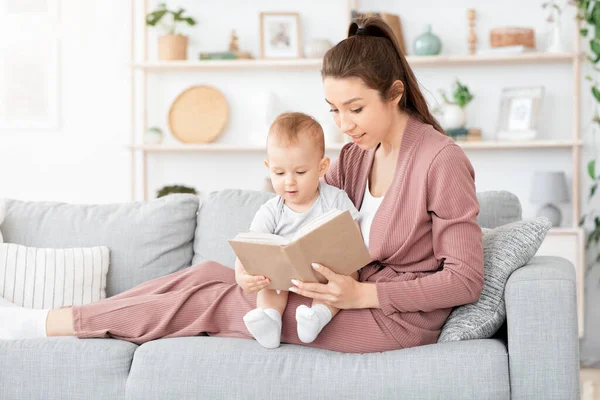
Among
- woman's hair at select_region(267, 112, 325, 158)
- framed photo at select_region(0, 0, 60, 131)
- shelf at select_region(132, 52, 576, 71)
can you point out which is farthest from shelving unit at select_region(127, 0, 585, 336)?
woman's hair at select_region(267, 112, 325, 158)

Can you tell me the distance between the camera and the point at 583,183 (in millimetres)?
4363

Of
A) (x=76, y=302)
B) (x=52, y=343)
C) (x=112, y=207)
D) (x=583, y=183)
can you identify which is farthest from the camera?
(x=583, y=183)

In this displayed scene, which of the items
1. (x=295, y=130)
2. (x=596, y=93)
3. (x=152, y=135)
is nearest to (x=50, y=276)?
(x=295, y=130)

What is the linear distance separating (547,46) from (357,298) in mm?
2942

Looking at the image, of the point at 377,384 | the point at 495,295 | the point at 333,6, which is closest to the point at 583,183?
the point at 333,6

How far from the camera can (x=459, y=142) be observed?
4289 millimetres

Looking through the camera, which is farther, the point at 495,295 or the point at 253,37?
the point at 253,37

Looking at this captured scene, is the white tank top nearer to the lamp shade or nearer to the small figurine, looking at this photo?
the lamp shade

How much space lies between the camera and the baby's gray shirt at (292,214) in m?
2.15

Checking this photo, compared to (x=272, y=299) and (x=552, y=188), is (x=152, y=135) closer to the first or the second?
(x=552, y=188)

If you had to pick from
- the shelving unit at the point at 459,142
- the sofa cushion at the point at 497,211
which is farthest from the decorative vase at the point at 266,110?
the sofa cushion at the point at 497,211

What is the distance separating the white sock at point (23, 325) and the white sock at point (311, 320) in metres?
0.79

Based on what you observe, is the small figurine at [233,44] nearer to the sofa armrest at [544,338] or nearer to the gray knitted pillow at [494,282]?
the gray knitted pillow at [494,282]

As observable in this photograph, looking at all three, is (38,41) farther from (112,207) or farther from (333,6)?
(112,207)
